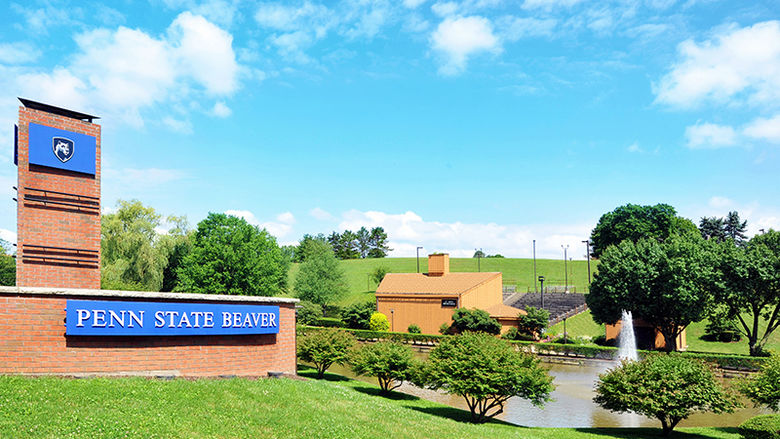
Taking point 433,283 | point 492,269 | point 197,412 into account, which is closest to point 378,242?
point 492,269

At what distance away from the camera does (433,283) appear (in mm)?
58094

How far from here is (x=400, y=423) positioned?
14.6 meters

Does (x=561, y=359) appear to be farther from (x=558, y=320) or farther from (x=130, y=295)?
(x=130, y=295)

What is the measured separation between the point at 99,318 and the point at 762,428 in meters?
19.8

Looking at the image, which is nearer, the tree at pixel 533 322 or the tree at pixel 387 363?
the tree at pixel 387 363

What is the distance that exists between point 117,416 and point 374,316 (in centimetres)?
4792

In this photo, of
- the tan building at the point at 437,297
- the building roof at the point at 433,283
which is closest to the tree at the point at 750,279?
the tan building at the point at 437,297

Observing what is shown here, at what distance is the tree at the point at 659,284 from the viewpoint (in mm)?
38500

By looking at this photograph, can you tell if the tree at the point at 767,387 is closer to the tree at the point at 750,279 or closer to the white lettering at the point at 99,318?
the tree at the point at 750,279

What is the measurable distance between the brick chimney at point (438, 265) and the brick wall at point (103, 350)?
4410 cm

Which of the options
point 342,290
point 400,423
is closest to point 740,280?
point 400,423

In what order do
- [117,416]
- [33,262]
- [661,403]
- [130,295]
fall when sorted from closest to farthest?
[117,416] < [130,295] < [33,262] < [661,403]

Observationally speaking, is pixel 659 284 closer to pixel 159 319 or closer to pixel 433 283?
pixel 433 283

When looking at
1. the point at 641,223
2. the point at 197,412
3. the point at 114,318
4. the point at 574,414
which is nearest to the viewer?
the point at 197,412
